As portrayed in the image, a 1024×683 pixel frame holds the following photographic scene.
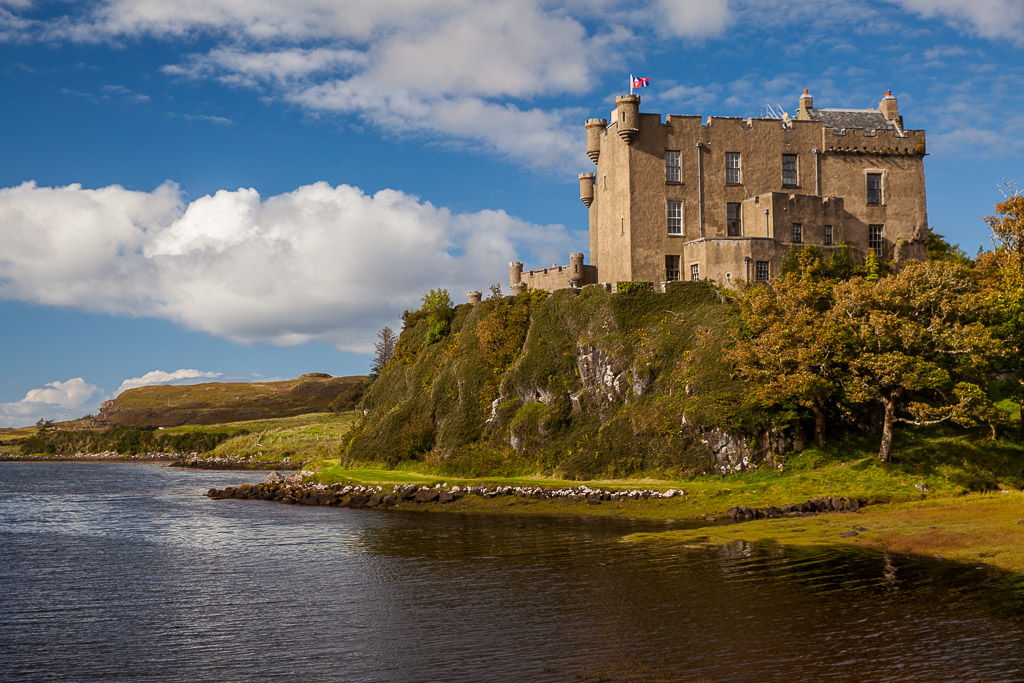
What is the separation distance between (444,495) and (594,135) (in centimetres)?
3803

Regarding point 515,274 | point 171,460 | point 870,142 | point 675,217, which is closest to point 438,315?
point 515,274

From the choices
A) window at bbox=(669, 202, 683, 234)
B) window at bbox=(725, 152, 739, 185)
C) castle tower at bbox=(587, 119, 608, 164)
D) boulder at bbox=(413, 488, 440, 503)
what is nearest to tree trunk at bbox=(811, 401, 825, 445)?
window at bbox=(669, 202, 683, 234)

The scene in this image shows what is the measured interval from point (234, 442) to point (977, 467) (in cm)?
11638

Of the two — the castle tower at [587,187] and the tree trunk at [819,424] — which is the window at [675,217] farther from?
the tree trunk at [819,424]

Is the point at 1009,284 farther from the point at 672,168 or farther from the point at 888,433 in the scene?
Answer: the point at 672,168

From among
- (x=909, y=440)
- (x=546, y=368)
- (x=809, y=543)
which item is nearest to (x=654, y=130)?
(x=546, y=368)

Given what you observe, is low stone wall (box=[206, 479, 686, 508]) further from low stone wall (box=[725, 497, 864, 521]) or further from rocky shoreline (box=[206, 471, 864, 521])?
low stone wall (box=[725, 497, 864, 521])

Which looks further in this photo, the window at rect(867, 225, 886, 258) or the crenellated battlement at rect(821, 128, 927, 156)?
the crenellated battlement at rect(821, 128, 927, 156)

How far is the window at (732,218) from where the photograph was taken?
7025 centimetres

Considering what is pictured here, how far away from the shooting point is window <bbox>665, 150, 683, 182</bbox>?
69812mm

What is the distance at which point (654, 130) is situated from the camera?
70000mm

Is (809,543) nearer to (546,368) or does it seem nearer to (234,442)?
(546,368)

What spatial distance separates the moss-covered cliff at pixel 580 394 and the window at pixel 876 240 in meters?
17.5

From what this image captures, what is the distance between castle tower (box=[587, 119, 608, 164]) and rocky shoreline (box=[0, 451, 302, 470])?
56569 millimetres
